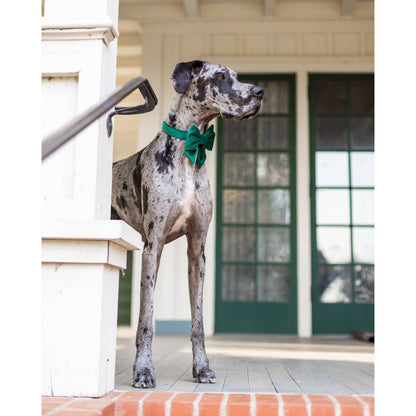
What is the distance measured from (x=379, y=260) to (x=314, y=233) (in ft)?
12.0

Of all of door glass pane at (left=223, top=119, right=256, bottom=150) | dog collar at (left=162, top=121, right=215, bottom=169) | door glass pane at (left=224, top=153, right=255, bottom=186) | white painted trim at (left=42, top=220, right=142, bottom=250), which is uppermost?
door glass pane at (left=223, top=119, right=256, bottom=150)

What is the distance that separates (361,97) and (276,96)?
2.95 ft

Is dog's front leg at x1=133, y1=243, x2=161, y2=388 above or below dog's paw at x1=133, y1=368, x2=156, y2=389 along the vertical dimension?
above

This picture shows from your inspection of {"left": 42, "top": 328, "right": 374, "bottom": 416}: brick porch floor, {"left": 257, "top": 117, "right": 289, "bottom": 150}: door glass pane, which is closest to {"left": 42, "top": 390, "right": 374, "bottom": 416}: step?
{"left": 42, "top": 328, "right": 374, "bottom": 416}: brick porch floor

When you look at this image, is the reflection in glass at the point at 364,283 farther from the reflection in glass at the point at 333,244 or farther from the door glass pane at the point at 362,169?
the door glass pane at the point at 362,169

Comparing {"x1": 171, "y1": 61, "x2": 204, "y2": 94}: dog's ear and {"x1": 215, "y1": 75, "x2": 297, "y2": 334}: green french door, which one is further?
{"x1": 215, "y1": 75, "x2": 297, "y2": 334}: green french door

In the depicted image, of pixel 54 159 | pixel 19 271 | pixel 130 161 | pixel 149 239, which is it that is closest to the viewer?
pixel 19 271

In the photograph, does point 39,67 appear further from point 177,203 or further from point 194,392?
point 194,392

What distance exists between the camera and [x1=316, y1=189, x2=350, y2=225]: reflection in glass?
5.63 metres

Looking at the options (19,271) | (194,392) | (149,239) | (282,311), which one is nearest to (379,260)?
(194,392)

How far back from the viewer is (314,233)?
5.59 m

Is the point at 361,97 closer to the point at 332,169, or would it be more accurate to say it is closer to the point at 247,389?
the point at 332,169

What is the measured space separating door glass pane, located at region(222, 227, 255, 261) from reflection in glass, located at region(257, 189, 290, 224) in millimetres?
200

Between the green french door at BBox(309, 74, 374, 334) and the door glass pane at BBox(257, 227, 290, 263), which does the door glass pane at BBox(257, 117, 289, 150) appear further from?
the door glass pane at BBox(257, 227, 290, 263)
